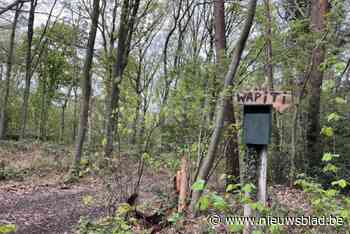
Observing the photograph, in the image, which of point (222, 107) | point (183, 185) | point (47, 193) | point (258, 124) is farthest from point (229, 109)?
point (47, 193)

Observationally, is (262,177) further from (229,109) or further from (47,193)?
(47,193)

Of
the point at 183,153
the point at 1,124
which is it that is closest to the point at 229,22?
the point at 183,153

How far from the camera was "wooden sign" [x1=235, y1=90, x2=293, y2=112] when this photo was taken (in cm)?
246

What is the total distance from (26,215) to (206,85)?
4.02m

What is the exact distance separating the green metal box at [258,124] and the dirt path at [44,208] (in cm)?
331

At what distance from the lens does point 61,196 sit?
20.9 ft

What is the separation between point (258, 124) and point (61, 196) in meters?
5.45

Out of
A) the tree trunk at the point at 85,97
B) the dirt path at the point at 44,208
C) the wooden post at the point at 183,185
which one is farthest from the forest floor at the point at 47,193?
the tree trunk at the point at 85,97

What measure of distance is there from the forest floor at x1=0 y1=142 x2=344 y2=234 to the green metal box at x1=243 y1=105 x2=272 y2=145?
130cm

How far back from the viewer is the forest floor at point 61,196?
4195mm

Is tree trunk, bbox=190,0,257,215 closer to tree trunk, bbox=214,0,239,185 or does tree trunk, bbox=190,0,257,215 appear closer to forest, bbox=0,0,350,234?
forest, bbox=0,0,350,234

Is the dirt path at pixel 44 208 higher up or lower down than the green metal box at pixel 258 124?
lower down

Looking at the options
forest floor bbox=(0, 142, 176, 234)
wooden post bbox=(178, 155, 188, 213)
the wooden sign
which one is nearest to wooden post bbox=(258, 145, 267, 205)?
the wooden sign

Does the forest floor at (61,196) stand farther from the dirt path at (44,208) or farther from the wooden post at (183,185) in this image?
the wooden post at (183,185)
